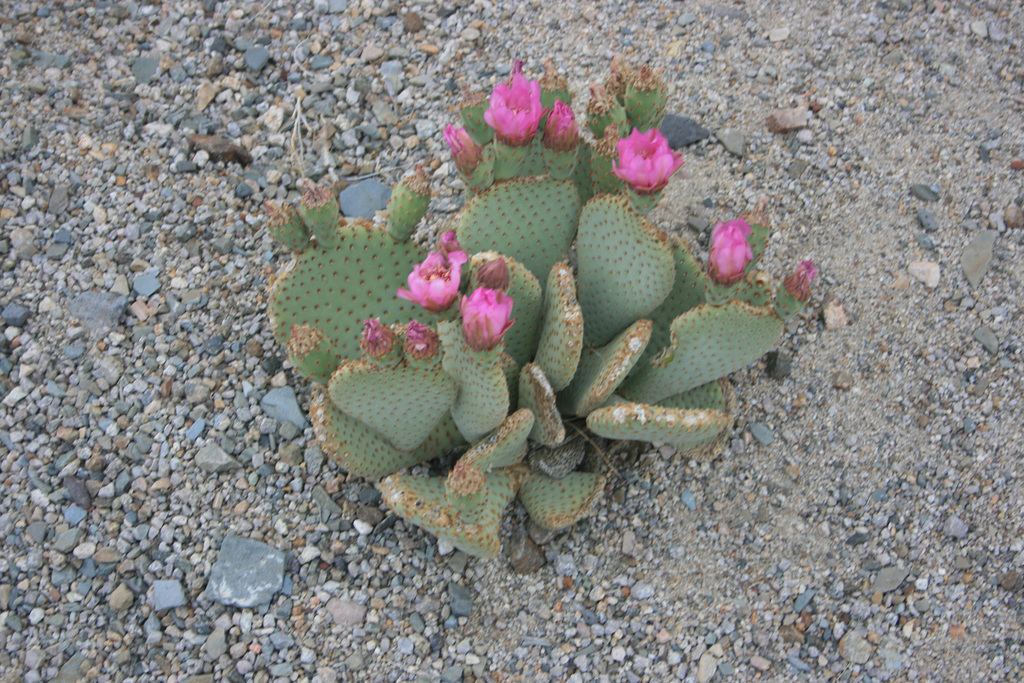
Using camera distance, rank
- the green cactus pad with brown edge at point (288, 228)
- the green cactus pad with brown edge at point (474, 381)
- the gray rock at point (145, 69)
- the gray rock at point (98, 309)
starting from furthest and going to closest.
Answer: the gray rock at point (145, 69)
the gray rock at point (98, 309)
the green cactus pad with brown edge at point (288, 228)
the green cactus pad with brown edge at point (474, 381)

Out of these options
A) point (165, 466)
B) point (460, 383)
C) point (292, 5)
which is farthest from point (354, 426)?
point (292, 5)

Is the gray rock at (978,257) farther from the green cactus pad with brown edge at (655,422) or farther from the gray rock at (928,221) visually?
the green cactus pad with brown edge at (655,422)

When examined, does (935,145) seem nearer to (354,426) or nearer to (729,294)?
(729,294)

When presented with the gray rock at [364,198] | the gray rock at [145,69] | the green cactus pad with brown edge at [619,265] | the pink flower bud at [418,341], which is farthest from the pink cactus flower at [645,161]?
the gray rock at [145,69]

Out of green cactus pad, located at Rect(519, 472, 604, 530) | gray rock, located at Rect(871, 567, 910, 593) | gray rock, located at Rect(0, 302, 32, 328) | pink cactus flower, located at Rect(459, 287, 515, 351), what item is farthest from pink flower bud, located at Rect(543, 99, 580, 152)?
gray rock, located at Rect(0, 302, 32, 328)

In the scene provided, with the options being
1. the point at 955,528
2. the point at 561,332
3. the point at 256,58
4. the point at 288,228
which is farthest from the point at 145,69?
the point at 955,528

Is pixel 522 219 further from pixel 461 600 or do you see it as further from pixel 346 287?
pixel 461 600
